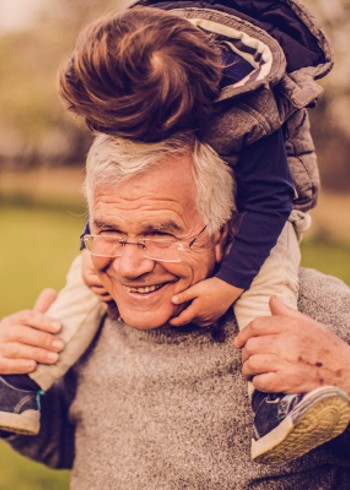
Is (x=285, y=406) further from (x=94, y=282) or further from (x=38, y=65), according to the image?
(x=38, y=65)

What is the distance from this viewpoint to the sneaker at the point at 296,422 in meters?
1.54

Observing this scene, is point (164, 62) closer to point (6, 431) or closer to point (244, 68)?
point (244, 68)

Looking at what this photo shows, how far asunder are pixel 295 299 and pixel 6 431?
3.76ft

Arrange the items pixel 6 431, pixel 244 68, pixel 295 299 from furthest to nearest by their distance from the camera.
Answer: pixel 6 431 < pixel 295 299 < pixel 244 68

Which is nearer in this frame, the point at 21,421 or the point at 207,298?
the point at 207,298

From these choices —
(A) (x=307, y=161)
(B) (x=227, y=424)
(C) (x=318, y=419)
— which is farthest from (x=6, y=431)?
(A) (x=307, y=161)

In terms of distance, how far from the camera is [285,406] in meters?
1.64

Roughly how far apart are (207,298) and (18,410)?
0.74 meters

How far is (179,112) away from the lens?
1.71 m

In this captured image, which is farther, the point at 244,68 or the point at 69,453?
the point at 69,453

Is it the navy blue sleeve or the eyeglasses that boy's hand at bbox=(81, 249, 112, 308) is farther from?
the navy blue sleeve

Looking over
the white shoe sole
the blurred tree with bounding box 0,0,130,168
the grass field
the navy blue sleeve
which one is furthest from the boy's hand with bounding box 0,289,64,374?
the blurred tree with bounding box 0,0,130,168

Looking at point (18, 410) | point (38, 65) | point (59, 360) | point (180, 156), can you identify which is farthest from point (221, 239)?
point (38, 65)

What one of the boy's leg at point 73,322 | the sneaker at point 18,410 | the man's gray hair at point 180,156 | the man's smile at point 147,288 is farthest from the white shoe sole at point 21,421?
the man's gray hair at point 180,156
